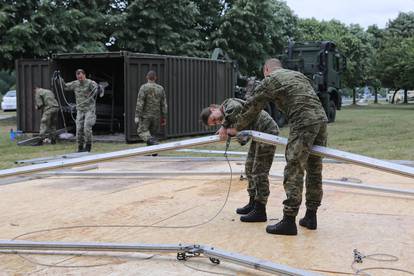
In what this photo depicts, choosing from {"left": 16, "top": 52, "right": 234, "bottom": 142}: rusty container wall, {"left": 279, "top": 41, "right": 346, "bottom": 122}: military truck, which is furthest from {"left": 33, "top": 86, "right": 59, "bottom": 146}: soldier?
{"left": 279, "top": 41, "right": 346, "bottom": 122}: military truck

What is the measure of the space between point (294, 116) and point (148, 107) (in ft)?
25.7

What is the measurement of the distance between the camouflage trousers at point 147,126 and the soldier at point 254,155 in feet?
21.8

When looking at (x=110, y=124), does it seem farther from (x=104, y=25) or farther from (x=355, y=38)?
(x=355, y=38)

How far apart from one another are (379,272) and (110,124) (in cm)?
1429

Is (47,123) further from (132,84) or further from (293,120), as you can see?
(293,120)

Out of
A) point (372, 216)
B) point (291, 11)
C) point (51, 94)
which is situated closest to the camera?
point (372, 216)

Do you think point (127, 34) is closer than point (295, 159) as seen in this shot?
No

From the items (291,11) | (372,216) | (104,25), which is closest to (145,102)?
(372,216)

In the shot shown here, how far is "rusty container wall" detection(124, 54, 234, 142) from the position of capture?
1573cm

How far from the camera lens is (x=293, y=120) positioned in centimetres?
526

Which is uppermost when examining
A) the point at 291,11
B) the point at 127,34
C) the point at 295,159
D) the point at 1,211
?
the point at 291,11

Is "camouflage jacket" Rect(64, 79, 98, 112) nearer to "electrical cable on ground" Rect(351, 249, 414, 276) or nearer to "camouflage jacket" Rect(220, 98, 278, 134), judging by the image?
"camouflage jacket" Rect(220, 98, 278, 134)

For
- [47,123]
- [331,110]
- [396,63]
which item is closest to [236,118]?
[47,123]

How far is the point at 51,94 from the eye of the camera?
15.8m
